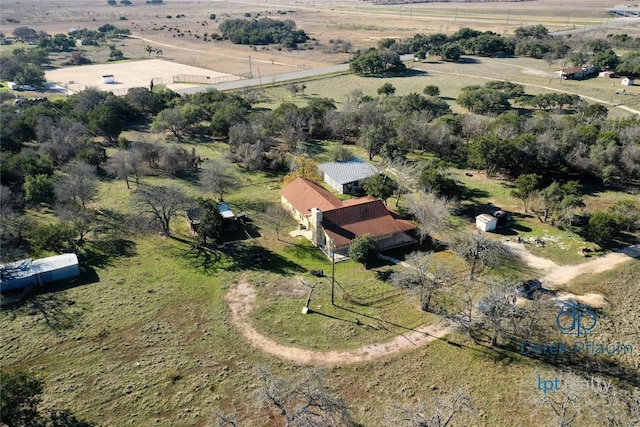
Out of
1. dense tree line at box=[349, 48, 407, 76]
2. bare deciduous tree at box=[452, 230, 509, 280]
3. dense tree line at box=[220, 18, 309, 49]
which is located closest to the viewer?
bare deciduous tree at box=[452, 230, 509, 280]

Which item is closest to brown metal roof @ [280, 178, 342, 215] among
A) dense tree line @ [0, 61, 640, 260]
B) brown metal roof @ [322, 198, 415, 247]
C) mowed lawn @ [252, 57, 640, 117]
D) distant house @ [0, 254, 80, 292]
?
brown metal roof @ [322, 198, 415, 247]

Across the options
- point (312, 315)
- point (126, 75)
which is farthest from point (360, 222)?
point (126, 75)

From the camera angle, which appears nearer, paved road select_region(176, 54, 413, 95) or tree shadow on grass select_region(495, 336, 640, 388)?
tree shadow on grass select_region(495, 336, 640, 388)

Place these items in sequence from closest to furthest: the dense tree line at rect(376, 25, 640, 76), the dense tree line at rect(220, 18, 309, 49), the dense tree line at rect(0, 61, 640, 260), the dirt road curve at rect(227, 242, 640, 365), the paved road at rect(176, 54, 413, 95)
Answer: the dirt road curve at rect(227, 242, 640, 365) < the dense tree line at rect(0, 61, 640, 260) < the paved road at rect(176, 54, 413, 95) < the dense tree line at rect(376, 25, 640, 76) < the dense tree line at rect(220, 18, 309, 49)

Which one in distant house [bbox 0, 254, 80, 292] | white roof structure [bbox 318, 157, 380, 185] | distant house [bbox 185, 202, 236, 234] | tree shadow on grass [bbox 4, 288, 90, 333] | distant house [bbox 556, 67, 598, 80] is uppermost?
distant house [bbox 556, 67, 598, 80]

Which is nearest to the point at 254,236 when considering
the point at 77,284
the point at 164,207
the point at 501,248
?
the point at 164,207

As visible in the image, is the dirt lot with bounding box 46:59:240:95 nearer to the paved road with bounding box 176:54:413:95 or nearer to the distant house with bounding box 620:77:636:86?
the paved road with bounding box 176:54:413:95

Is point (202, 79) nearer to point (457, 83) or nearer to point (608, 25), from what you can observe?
point (457, 83)

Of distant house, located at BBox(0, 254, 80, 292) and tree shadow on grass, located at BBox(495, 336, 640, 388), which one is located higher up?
distant house, located at BBox(0, 254, 80, 292)
